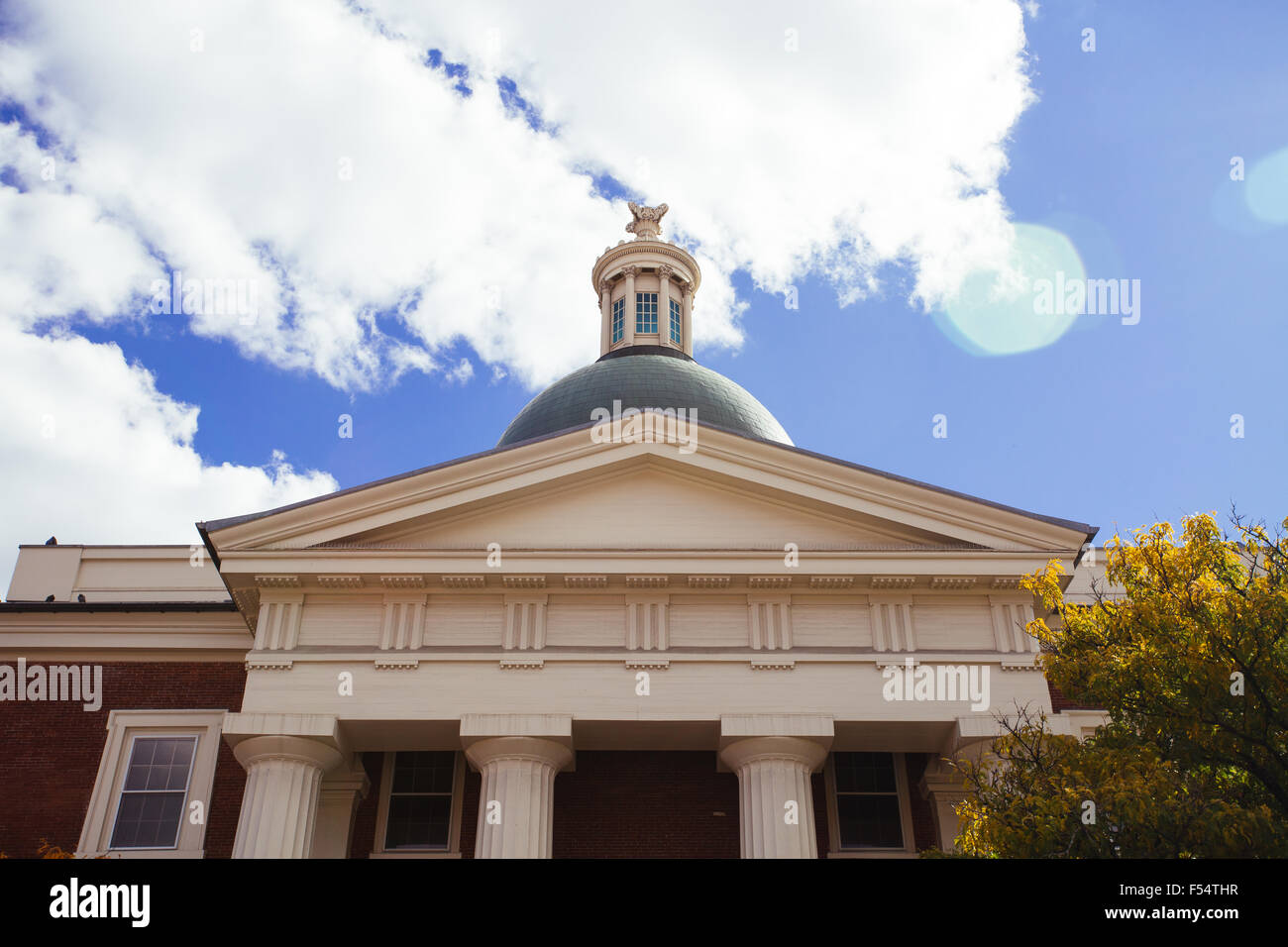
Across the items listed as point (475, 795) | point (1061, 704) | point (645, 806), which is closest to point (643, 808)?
point (645, 806)

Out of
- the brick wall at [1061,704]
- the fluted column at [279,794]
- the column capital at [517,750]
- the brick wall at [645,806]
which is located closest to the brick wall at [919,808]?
the brick wall at [1061,704]

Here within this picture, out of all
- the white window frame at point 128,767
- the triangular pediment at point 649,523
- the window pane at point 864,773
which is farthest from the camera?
the window pane at point 864,773

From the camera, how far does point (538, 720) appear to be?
15992mm

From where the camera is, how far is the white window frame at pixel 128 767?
58.0ft

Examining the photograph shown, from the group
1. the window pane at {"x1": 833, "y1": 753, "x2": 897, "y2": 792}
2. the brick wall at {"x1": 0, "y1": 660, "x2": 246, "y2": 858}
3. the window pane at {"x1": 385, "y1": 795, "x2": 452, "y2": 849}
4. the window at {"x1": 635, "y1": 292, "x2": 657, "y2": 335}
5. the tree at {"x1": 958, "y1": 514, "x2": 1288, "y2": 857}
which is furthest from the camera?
the window at {"x1": 635, "y1": 292, "x2": 657, "y2": 335}

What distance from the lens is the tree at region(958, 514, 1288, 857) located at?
1048 cm

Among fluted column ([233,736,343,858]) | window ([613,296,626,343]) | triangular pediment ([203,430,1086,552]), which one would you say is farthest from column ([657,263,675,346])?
fluted column ([233,736,343,858])

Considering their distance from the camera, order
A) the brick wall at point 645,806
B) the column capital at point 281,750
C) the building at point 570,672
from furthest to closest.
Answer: the brick wall at point 645,806, the building at point 570,672, the column capital at point 281,750

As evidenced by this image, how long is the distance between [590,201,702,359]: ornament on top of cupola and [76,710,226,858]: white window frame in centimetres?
1786

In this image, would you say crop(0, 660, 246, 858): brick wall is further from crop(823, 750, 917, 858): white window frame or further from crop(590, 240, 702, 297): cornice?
crop(590, 240, 702, 297): cornice

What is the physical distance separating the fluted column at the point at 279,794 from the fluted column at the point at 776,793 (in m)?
6.12

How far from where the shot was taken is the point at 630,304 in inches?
1336

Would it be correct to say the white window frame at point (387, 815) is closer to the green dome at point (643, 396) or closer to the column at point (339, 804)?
the column at point (339, 804)
